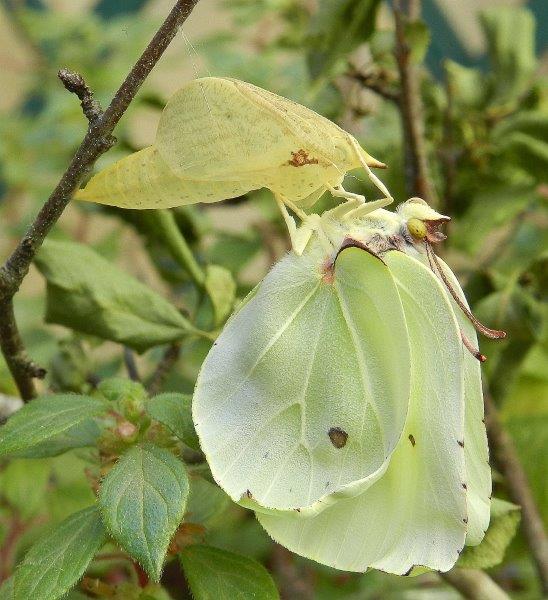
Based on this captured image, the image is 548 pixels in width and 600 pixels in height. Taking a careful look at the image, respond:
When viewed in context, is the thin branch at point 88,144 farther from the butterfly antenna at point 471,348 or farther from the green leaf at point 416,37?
the green leaf at point 416,37

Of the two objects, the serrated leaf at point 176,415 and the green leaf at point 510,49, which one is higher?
the serrated leaf at point 176,415

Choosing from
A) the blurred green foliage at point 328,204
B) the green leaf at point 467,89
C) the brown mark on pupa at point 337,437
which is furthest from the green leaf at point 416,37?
the brown mark on pupa at point 337,437

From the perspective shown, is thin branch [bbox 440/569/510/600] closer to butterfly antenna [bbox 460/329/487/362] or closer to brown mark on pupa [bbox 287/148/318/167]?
butterfly antenna [bbox 460/329/487/362]

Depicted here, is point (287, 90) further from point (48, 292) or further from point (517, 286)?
point (48, 292)

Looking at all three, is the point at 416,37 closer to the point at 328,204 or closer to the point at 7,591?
the point at 328,204

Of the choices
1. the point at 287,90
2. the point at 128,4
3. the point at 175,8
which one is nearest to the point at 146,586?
the point at 175,8

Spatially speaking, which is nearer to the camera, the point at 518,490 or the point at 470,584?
the point at 470,584

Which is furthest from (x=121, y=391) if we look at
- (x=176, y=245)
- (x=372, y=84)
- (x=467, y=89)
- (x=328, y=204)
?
(x=467, y=89)
